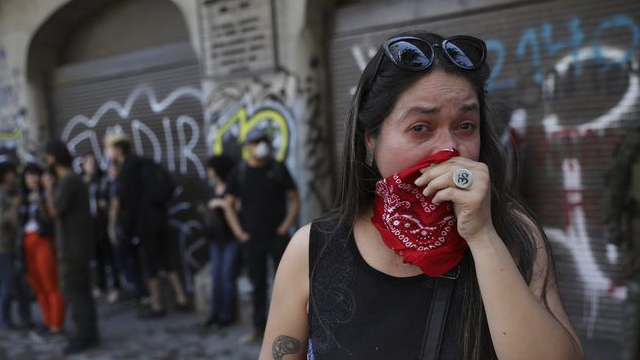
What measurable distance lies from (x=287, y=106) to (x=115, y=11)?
3.56 m

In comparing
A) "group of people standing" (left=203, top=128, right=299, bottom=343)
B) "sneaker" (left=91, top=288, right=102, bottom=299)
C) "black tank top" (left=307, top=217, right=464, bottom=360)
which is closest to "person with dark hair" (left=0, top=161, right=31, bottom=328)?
"sneaker" (left=91, top=288, right=102, bottom=299)

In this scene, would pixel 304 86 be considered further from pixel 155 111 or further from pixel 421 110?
pixel 421 110

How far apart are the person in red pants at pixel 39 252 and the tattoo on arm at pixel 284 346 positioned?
4648 millimetres

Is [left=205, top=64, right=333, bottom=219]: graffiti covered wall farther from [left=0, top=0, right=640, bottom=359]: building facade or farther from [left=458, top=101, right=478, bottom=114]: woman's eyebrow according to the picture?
[left=458, top=101, right=478, bottom=114]: woman's eyebrow

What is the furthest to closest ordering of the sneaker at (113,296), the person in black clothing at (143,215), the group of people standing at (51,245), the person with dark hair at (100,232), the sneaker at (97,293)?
the sneaker at (97,293)
the sneaker at (113,296)
the person with dark hair at (100,232)
the person in black clothing at (143,215)
the group of people standing at (51,245)

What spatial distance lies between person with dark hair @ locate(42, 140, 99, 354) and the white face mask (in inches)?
63.7

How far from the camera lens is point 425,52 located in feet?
4.03

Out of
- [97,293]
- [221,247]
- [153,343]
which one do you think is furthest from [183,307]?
[97,293]

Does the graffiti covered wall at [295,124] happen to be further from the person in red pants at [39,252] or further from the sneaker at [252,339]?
the person in red pants at [39,252]

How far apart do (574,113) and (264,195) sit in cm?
257

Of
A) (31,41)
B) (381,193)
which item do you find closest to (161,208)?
(31,41)

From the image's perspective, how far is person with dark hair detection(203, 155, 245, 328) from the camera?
206 inches

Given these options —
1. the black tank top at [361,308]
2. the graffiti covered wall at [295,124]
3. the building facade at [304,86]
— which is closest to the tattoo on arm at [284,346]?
the black tank top at [361,308]

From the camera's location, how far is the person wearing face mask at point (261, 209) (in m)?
4.78
